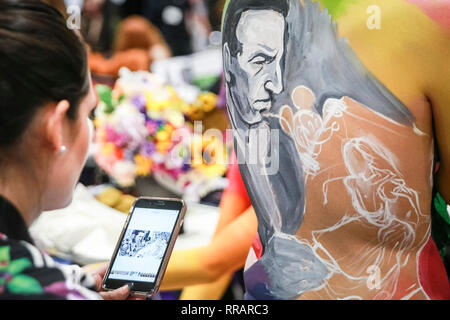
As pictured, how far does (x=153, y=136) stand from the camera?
1.37 meters

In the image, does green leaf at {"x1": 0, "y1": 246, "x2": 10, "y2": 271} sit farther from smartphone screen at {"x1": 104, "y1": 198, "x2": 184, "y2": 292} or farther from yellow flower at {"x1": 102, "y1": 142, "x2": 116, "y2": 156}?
yellow flower at {"x1": 102, "y1": 142, "x2": 116, "y2": 156}

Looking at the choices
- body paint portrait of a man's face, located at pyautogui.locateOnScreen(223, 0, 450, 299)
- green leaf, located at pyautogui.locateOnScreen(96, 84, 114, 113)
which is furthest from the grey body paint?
green leaf, located at pyautogui.locateOnScreen(96, 84, 114, 113)

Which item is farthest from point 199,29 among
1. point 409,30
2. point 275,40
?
point 409,30

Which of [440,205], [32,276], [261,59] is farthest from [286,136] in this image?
[32,276]

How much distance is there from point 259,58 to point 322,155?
0.21m

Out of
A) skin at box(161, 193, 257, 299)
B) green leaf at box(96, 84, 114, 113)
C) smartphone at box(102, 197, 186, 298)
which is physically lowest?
skin at box(161, 193, 257, 299)

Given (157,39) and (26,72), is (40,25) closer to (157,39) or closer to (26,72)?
(26,72)

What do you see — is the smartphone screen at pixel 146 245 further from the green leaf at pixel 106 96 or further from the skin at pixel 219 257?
the green leaf at pixel 106 96

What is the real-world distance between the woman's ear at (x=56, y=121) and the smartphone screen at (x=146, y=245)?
0.74ft

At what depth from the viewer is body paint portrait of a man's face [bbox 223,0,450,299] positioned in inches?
42.7

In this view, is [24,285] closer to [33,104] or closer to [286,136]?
[33,104]

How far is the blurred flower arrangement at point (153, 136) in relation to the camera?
1.29m

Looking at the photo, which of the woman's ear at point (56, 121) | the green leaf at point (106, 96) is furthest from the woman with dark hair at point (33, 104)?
the green leaf at point (106, 96)

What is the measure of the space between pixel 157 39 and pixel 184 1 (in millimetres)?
93
